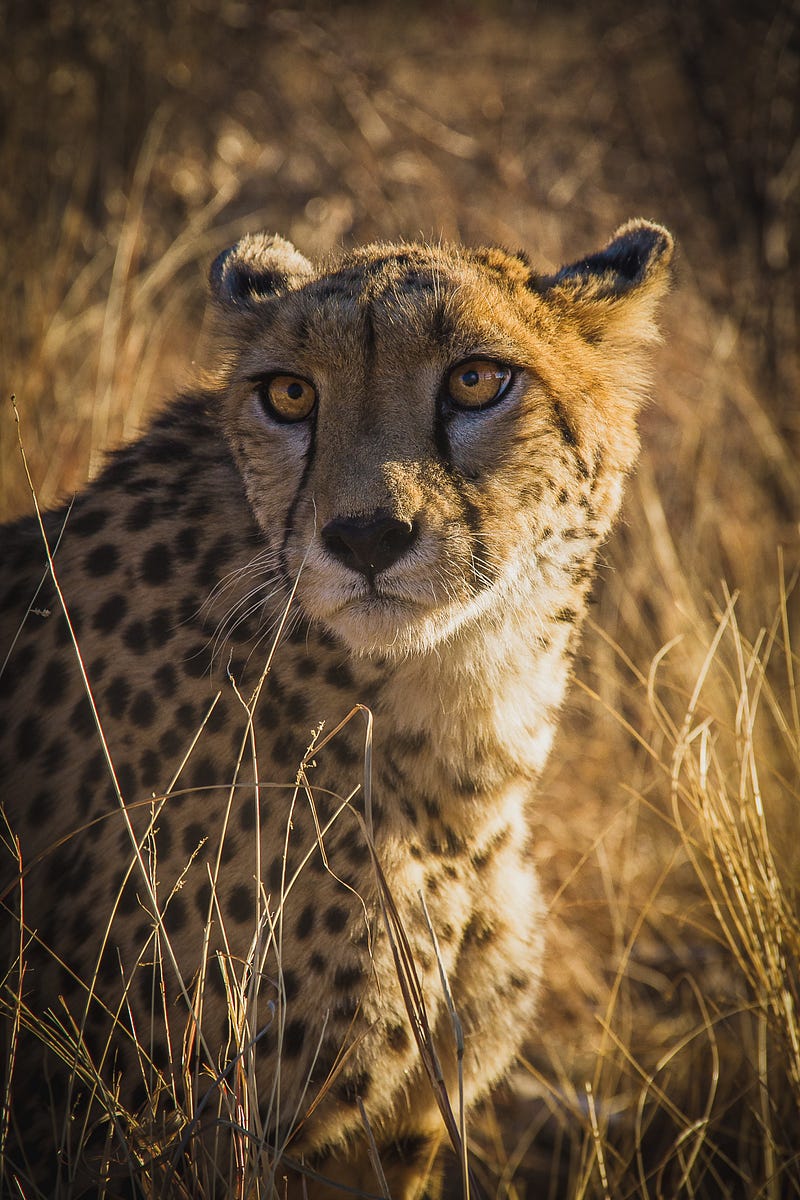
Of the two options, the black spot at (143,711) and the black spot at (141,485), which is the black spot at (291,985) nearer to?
the black spot at (143,711)

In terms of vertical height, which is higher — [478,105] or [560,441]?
[478,105]

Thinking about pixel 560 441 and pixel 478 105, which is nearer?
pixel 560 441

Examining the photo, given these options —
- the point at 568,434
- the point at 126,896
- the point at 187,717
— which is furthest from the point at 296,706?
the point at 568,434

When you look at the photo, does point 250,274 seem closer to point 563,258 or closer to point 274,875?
point 274,875

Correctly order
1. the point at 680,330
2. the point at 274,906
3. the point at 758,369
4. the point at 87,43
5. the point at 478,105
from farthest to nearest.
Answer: the point at 478,105 → the point at 87,43 → the point at 680,330 → the point at 758,369 → the point at 274,906

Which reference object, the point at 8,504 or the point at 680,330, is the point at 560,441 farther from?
the point at 680,330

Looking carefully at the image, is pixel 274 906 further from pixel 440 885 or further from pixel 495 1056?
pixel 495 1056

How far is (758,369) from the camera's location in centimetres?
412

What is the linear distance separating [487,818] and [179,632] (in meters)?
0.61

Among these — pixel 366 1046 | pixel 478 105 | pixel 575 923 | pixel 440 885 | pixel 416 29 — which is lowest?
pixel 575 923

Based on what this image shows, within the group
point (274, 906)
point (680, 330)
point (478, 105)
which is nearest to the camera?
point (274, 906)

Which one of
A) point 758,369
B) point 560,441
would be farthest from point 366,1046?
point 758,369

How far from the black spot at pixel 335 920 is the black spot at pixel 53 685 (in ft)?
1.97

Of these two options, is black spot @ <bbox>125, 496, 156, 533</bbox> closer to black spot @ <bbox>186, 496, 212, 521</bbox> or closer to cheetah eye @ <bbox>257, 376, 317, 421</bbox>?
black spot @ <bbox>186, 496, 212, 521</bbox>
